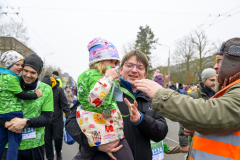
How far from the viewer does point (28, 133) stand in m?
2.50

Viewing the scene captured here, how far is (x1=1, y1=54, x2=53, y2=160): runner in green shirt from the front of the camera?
244cm

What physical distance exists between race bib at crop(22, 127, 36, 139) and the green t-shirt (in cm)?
33

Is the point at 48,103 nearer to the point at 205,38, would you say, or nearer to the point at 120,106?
the point at 120,106

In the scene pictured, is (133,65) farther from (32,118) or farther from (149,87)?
(32,118)

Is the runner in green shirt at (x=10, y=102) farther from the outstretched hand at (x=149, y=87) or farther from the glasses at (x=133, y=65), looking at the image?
the outstretched hand at (x=149, y=87)

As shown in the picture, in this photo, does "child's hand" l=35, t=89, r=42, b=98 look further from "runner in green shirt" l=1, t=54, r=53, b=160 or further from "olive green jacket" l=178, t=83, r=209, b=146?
"olive green jacket" l=178, t=83, r=209, b=146

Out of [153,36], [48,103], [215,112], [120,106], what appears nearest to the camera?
[215,112]

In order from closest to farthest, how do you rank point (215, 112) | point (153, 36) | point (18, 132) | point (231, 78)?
point (215, 112) → point (231, 78) → point (18, 132) → point (153, 36)

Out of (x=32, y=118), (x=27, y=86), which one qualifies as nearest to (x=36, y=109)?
(x=32, y=118)

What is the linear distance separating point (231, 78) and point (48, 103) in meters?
2.51

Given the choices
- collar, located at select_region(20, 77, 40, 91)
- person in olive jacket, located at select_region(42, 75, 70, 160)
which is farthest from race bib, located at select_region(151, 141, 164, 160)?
person in olive jacket, located at select_region(42, 75, 70, 160)

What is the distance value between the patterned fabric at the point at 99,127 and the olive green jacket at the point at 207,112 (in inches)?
22.8

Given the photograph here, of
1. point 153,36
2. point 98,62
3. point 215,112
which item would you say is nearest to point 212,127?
point 215,112

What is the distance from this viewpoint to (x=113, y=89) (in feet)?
5.10
